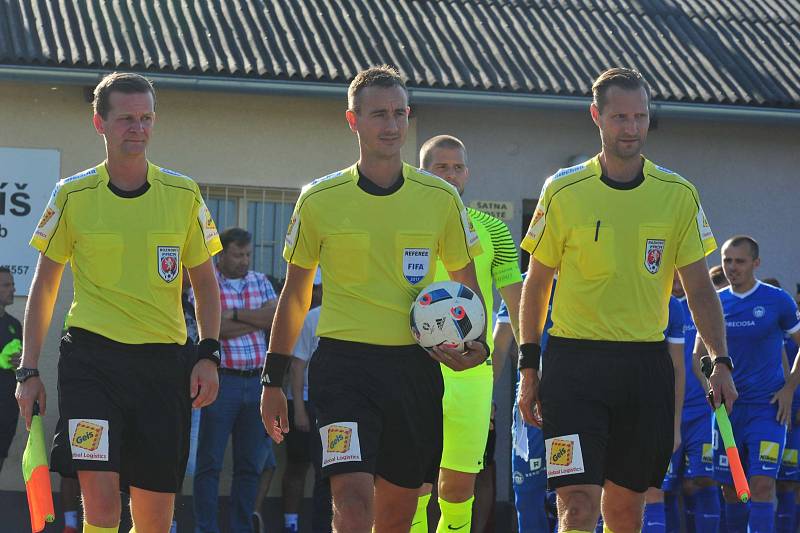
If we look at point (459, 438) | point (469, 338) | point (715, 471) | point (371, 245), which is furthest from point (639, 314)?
point (715, 471)

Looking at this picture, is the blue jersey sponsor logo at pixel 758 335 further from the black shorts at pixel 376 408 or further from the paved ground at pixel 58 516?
the black shorts at pixel 376 408

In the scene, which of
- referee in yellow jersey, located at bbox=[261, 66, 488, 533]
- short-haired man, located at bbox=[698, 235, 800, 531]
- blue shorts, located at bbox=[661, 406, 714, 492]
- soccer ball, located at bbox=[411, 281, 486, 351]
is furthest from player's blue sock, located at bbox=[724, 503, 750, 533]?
soccer ball, located at bbox=[411, 281, 486, 351]

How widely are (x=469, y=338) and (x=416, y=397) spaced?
0.38 m

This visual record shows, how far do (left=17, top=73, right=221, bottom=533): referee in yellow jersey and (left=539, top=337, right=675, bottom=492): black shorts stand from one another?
1735 millimetres

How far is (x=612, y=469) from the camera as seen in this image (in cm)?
725

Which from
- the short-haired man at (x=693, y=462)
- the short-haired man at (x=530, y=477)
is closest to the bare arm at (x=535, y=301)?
the short-haired man at (x=530, y=477)

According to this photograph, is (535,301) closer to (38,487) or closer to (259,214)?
(38,487)

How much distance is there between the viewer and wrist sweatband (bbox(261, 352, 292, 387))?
7.02 meters

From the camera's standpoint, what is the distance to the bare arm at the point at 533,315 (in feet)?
23.7

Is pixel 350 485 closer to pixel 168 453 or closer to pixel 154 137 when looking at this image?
pixel 168 453

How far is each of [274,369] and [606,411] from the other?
1.65 m

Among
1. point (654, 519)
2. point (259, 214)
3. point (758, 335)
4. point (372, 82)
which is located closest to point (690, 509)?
Answer: point (758, 335)

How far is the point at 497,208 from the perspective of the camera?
48.1ft

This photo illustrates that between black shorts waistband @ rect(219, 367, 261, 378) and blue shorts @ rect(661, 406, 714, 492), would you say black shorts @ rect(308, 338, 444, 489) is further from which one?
blue shorts @ rect(661, 406, 714, 492)
